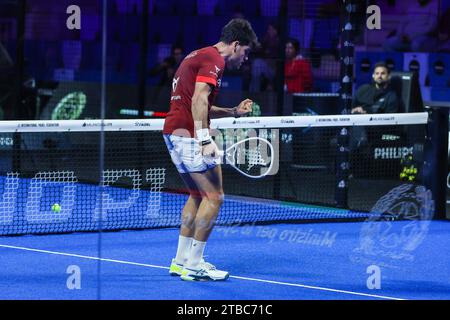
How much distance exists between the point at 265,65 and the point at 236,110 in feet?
28.3

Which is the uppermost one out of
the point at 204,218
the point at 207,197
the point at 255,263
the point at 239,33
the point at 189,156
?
the point at 239,33

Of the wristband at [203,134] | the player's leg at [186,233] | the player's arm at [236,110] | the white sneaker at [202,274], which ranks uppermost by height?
the player's arm at [236,110]

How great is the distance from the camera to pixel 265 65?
1811 centimetres

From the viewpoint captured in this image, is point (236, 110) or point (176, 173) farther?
point (176, 173)

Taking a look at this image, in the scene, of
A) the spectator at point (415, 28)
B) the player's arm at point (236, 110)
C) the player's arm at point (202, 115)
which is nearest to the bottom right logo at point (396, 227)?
the player's arm at point (236, 110)

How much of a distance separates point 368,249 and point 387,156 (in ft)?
12.9

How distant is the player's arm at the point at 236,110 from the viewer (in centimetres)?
942

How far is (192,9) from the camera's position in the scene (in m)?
21.4

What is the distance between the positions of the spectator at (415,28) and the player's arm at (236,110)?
35.4ft

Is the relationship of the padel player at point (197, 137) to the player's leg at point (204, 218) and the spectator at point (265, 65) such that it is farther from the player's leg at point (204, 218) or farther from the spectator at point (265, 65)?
the spectator at point (265, 65)

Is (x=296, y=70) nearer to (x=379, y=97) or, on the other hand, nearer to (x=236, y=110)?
(x=379, y=97)

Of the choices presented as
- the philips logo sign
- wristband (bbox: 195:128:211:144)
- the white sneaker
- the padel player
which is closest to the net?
the philips logo sign

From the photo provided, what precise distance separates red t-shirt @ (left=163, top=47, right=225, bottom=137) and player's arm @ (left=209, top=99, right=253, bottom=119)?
0.81 ft

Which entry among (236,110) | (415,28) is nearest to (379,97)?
(415,28)
